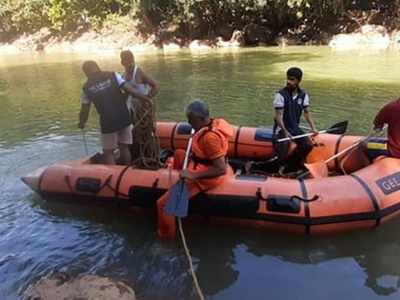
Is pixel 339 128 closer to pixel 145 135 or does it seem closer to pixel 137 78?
pixel 145 135

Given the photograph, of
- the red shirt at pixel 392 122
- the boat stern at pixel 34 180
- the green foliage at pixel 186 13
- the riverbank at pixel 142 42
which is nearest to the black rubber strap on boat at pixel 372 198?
the red shirt at pixel 392 122

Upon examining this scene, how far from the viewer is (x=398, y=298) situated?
3.93 m

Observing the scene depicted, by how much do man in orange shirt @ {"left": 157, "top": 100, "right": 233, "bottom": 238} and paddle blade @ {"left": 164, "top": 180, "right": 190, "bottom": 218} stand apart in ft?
0.33

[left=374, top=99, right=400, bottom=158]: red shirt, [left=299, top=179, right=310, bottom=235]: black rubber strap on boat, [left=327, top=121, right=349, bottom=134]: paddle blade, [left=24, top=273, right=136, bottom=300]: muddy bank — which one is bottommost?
[left=24, top=273, right=136, bottom=300]: muddy bank

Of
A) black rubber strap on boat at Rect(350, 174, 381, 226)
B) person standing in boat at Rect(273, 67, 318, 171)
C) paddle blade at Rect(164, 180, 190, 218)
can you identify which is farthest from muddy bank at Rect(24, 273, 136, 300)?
person standing in boat at Rect(273, 67, 318, 171)

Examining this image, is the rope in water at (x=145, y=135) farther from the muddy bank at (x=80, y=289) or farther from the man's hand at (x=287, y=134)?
the muddy bank at (x=80, y=289)

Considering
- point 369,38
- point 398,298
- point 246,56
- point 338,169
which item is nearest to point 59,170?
point 338,169

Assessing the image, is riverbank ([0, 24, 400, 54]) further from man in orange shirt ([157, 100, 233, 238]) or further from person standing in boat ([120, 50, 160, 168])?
man in orange shirt ([157, 100, 233, 238])

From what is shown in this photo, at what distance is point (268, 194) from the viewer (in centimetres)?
475

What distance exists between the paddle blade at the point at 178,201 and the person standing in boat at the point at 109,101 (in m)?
1.31

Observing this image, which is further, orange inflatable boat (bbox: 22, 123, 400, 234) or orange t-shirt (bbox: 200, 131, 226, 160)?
orange inflatable boat (bbox: 22, 123, 400, 234)

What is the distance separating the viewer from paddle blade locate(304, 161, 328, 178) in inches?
213

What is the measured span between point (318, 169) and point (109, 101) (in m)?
2.50

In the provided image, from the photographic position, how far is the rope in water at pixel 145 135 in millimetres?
5527
